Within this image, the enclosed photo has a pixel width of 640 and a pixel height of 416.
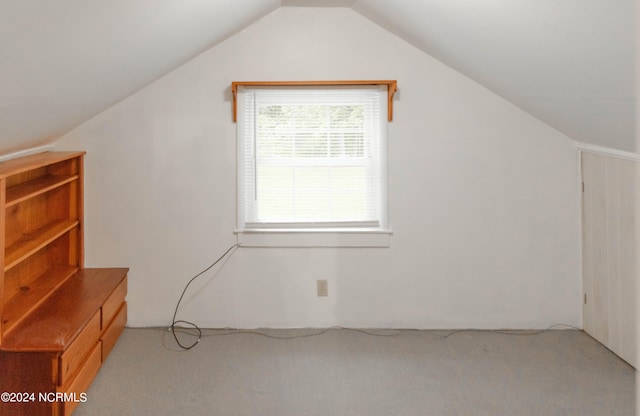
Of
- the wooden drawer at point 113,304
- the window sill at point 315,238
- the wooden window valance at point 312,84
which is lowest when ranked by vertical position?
the wooden drawer at point 113,304

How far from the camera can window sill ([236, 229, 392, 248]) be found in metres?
3.88

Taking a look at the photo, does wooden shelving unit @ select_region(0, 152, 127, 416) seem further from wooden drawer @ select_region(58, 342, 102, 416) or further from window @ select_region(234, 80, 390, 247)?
window @ select_region(234, 80, 390, 247)

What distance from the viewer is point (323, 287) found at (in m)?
3.93

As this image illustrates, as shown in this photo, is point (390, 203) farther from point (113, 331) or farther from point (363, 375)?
point (113, 331)

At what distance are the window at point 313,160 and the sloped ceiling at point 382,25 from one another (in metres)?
0.53

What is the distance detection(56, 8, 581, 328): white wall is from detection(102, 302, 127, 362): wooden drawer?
0.38 ft

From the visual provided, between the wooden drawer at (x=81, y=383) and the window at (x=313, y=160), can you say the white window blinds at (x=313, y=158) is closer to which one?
the window at (x=313, y=160)

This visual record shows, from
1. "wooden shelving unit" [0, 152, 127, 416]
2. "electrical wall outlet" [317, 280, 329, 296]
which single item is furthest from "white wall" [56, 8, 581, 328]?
"wooden shelving unit" [0, 152, 127, 416]

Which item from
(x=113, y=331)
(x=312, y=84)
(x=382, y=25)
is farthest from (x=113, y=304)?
(x=382, y=25)

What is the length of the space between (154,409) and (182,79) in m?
2.06

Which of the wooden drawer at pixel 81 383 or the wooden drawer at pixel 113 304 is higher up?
the wooden drawer at pixel 113 304

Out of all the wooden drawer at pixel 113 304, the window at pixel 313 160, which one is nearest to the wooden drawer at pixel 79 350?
the wooden drawer at pixel 113 304

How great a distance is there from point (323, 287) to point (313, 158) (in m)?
0.87

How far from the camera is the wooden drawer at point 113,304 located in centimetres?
334
